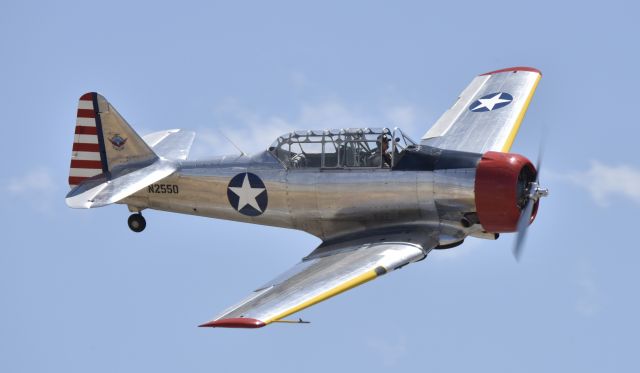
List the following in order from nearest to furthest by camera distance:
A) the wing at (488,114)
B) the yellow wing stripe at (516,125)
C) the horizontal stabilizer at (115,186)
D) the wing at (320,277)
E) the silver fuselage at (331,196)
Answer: the wing at (320,277), the silver fuselage at (331,196), the horizontal stabilizer at (115,186), the yellow wing stripe at (516,125), the wing at (488,114)

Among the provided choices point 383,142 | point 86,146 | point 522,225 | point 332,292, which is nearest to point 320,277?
point 332,292

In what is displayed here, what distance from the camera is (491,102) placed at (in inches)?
1032

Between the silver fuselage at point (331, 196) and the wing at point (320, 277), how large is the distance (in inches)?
18.3

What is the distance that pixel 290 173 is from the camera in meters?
23.2

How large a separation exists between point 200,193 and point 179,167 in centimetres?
57

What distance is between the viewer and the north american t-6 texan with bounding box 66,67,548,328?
21.9 meters

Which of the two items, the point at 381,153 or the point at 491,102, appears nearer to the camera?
the point at 381,153

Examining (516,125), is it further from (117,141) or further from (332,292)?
(117,141)

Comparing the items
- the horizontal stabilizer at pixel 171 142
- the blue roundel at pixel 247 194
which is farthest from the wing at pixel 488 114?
the horizontal stabilizer at pixel 171 142

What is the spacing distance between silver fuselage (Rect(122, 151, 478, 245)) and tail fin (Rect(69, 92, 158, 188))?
2.18 ft

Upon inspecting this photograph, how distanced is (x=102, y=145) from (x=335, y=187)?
4303 millimetres

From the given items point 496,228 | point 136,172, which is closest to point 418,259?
point 496,228

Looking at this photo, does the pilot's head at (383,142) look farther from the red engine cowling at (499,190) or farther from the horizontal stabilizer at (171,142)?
the horizontal stabilizer at (171,142)

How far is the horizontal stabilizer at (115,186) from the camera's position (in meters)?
23.4
